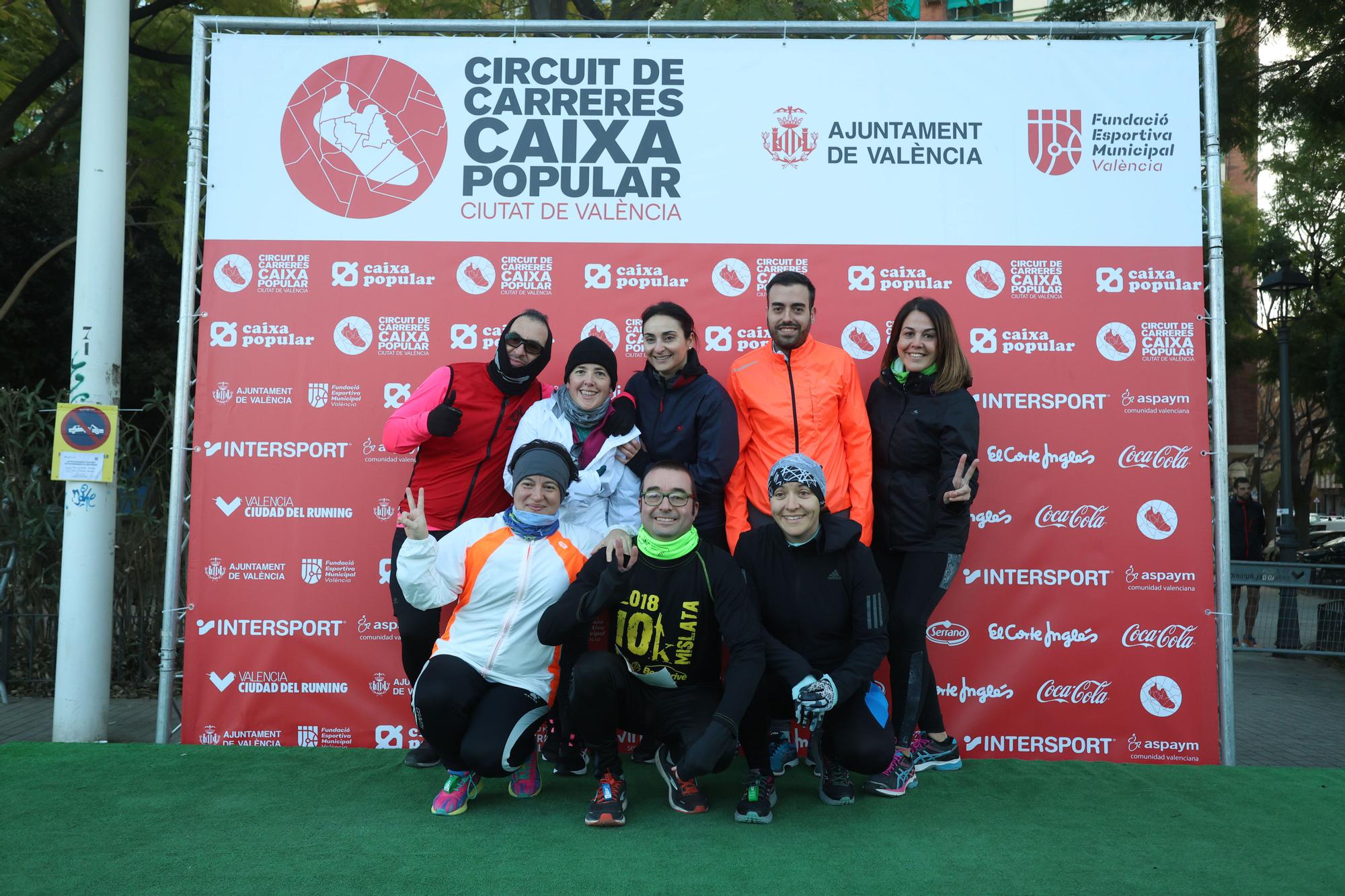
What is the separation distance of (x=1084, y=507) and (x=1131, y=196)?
1470 mm

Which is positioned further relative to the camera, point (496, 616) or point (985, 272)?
point (985, 272)

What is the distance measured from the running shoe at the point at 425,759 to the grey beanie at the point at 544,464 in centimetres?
126

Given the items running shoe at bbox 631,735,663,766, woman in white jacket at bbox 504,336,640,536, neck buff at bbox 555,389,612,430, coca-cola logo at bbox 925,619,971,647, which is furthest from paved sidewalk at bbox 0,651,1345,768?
neck buff at bbox 555,389,612,430

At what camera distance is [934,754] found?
4078 mm

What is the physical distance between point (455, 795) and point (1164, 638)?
316cm

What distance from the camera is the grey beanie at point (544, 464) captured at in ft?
11.5

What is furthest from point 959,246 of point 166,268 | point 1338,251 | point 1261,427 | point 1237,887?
point 1261,427

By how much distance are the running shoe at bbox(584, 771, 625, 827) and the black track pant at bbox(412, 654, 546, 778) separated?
0.32m

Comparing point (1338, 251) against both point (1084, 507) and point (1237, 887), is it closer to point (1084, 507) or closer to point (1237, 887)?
point (1084, 507)

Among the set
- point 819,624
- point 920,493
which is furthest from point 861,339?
point 819,624

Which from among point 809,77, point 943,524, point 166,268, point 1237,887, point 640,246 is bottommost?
point 1237,887

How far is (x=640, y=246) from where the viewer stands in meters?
4.62

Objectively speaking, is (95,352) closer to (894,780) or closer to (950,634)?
(894,780)

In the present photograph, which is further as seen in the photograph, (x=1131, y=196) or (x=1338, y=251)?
(x=1338, y=251)
